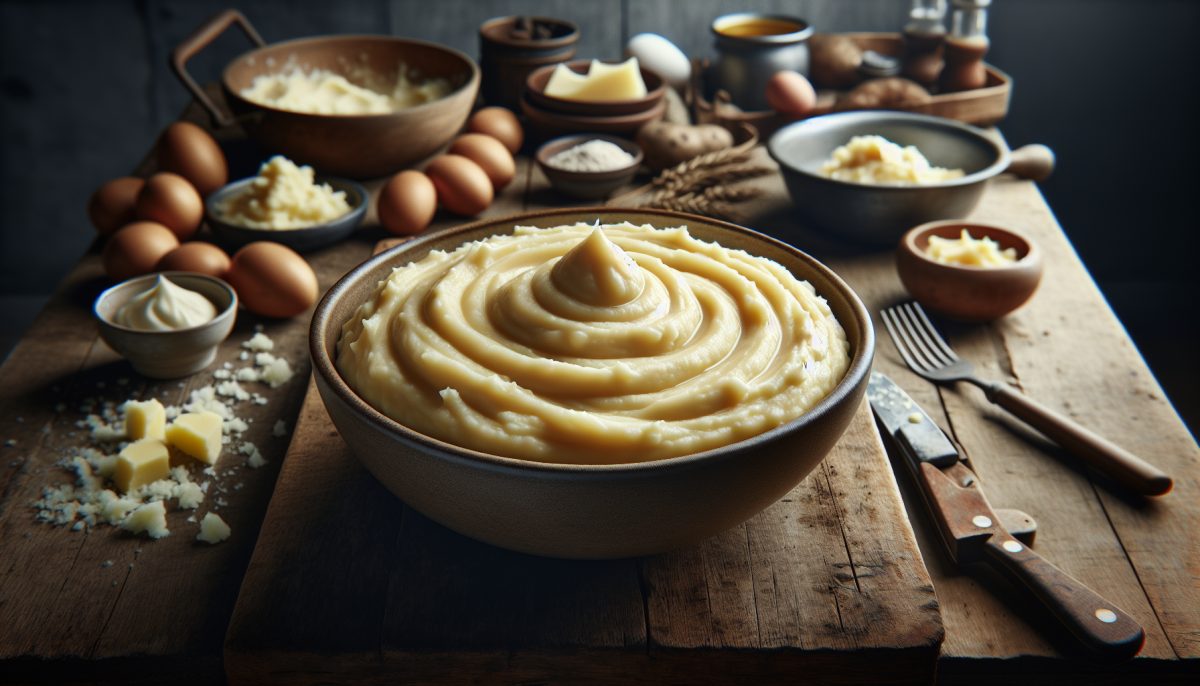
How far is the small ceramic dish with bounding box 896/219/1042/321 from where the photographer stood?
204 centimetres

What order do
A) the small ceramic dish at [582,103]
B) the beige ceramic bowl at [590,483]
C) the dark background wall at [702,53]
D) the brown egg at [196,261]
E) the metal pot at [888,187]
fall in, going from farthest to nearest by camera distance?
1. the dark background wall at [702,53]
2. the small ceramic dish at [582,103]
3. the metal pot at [888,187]
4. the brown egg at [196,261]
5. the beige ceramic bowl at [590,483]

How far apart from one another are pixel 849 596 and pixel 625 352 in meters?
0.45

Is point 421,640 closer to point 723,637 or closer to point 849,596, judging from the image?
point 723,637

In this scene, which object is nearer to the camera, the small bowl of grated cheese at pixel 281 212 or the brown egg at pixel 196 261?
the brown egg at pixel 196 261

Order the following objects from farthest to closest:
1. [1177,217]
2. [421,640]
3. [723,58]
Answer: [1177,217] → [723,58] → [421,640]

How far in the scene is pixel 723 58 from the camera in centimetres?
321

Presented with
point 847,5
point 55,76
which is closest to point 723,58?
point 847,5

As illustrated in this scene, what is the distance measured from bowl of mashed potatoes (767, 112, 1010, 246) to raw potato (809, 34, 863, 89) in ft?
1.97

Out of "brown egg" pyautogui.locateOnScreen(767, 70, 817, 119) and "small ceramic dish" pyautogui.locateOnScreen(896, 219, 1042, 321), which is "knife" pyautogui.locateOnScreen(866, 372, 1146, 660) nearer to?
"small ceramic dish" pyautogui.locateOnScreen(896, 219, 1042, 321)

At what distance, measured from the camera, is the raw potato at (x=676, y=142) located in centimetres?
277

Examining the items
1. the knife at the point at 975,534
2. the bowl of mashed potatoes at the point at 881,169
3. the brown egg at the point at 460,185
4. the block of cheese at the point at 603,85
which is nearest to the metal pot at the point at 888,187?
the bowl of mashed potatoes at the point at 881,169

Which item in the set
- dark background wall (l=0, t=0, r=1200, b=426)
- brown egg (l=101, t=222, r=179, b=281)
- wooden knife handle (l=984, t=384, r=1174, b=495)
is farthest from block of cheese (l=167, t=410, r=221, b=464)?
dark background wall (l=0, t=0, r=1200, b=426)

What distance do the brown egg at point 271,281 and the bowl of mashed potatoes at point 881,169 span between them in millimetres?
1206

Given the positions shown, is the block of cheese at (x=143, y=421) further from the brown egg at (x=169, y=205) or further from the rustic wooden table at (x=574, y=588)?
the brown egg at (x=169, y=205)
